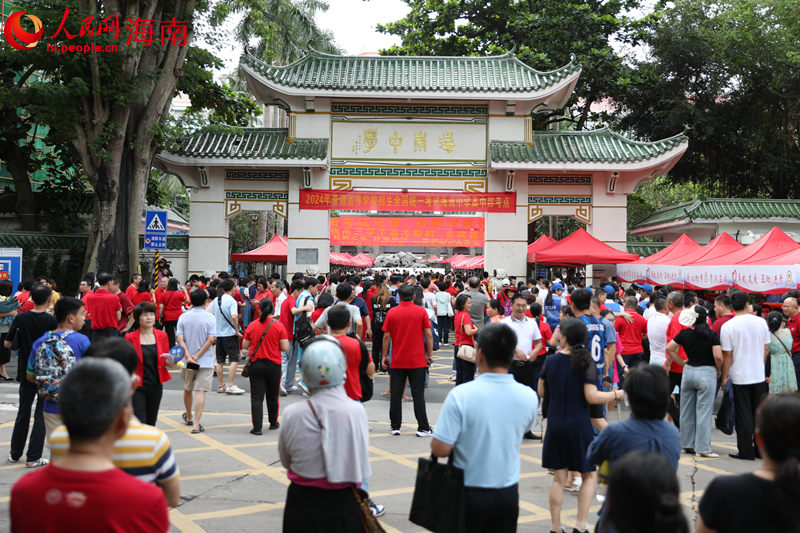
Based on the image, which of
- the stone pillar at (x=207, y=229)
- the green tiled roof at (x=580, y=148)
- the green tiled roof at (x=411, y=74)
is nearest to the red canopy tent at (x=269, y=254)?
the stone pillar at (x=207, y=229)

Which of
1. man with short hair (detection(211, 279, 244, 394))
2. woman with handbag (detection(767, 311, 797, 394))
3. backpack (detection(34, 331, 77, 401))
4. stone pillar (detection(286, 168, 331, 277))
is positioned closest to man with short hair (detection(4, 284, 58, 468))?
backpack (detection(34, 331, 77, 401))

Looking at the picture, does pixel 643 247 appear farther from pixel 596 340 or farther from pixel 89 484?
pixel 89 484

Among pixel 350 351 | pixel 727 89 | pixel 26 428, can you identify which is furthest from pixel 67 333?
pixel 727 89

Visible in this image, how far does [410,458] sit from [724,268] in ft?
30.7

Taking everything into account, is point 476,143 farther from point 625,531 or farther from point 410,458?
point 625,531

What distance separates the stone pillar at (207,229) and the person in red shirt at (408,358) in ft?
40.5

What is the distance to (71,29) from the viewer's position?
14.0 meters

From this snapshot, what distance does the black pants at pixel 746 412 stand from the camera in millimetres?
7145

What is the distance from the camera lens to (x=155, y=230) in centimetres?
1431

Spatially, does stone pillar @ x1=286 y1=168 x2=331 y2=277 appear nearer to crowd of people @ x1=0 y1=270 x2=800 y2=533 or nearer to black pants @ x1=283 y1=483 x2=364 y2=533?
crowd of people @ x1=0 y1=270 x2=800 y2=533

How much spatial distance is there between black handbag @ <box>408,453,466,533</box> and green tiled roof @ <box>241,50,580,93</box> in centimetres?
1624

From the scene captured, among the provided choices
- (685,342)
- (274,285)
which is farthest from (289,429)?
(274,285)

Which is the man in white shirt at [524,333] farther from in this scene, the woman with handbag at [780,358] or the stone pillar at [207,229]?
the stone pillar at [207,229]

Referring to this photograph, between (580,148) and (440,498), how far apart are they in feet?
56.6
